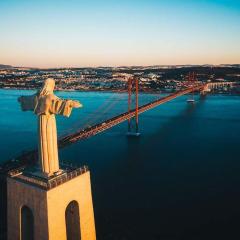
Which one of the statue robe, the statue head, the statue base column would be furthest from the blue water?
the statue head

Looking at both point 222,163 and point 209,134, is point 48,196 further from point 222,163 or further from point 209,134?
point 209,134

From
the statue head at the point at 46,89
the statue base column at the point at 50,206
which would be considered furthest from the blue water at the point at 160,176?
the statue head at the point at 46,89

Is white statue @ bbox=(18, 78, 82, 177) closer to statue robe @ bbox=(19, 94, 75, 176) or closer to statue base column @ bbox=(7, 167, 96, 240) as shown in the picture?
statue robe @ bbox=(19, 94, 75, 176)

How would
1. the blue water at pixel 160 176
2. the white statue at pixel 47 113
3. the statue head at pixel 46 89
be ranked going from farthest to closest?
the blue water at pixel 160 176 → the statue head at pixel 46 89 → the white statue at pixel 47 113

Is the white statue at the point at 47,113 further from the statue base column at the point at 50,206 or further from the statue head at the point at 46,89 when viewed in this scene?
the statue base column at the point at 50,206

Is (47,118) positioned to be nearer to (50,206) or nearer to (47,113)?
(47,113)

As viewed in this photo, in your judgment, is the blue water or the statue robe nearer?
the statue robe

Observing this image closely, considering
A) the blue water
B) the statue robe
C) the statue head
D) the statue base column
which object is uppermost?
the statue head
